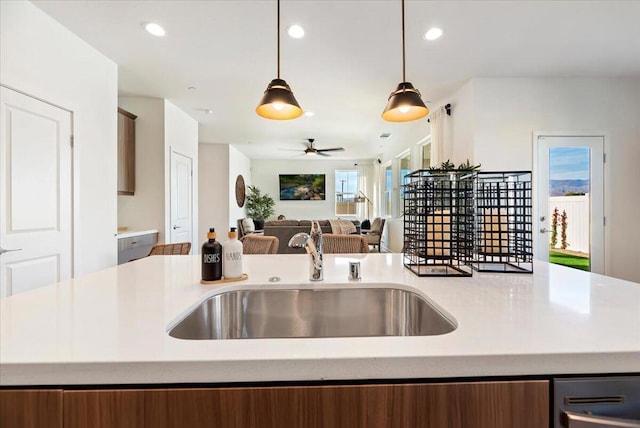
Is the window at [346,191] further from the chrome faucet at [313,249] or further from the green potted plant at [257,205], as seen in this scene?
the chrome faucet at [313,249]

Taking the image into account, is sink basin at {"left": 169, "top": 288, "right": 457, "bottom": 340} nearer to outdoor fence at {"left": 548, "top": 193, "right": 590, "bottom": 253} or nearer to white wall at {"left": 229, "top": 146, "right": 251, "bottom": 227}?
outdoor fence at {"left": 548, "top": 193, "right": 590, "bottom": 253}

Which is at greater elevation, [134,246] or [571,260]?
[134,246]

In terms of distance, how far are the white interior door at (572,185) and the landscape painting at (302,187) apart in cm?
624

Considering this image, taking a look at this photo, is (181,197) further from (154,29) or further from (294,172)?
(294,172)

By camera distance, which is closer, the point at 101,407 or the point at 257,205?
the point at 101,407

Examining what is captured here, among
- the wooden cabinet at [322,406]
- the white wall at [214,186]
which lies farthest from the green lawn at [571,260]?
the white wall at [214,186]

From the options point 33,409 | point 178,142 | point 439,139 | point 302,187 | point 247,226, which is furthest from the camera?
point 302,187

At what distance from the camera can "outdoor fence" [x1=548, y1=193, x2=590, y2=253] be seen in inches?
142

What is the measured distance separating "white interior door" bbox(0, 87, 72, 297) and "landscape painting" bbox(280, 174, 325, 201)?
6729mm

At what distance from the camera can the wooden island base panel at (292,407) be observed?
559 millimetres

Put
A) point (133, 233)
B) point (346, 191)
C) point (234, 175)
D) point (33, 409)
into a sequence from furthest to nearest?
point (346, 191)
point (234, 175)
point (133, 233)
point (33, 409)

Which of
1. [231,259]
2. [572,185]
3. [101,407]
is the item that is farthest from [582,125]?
[101,407]

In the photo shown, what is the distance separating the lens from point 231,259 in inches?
45.5

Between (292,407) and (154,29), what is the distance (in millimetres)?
3026
